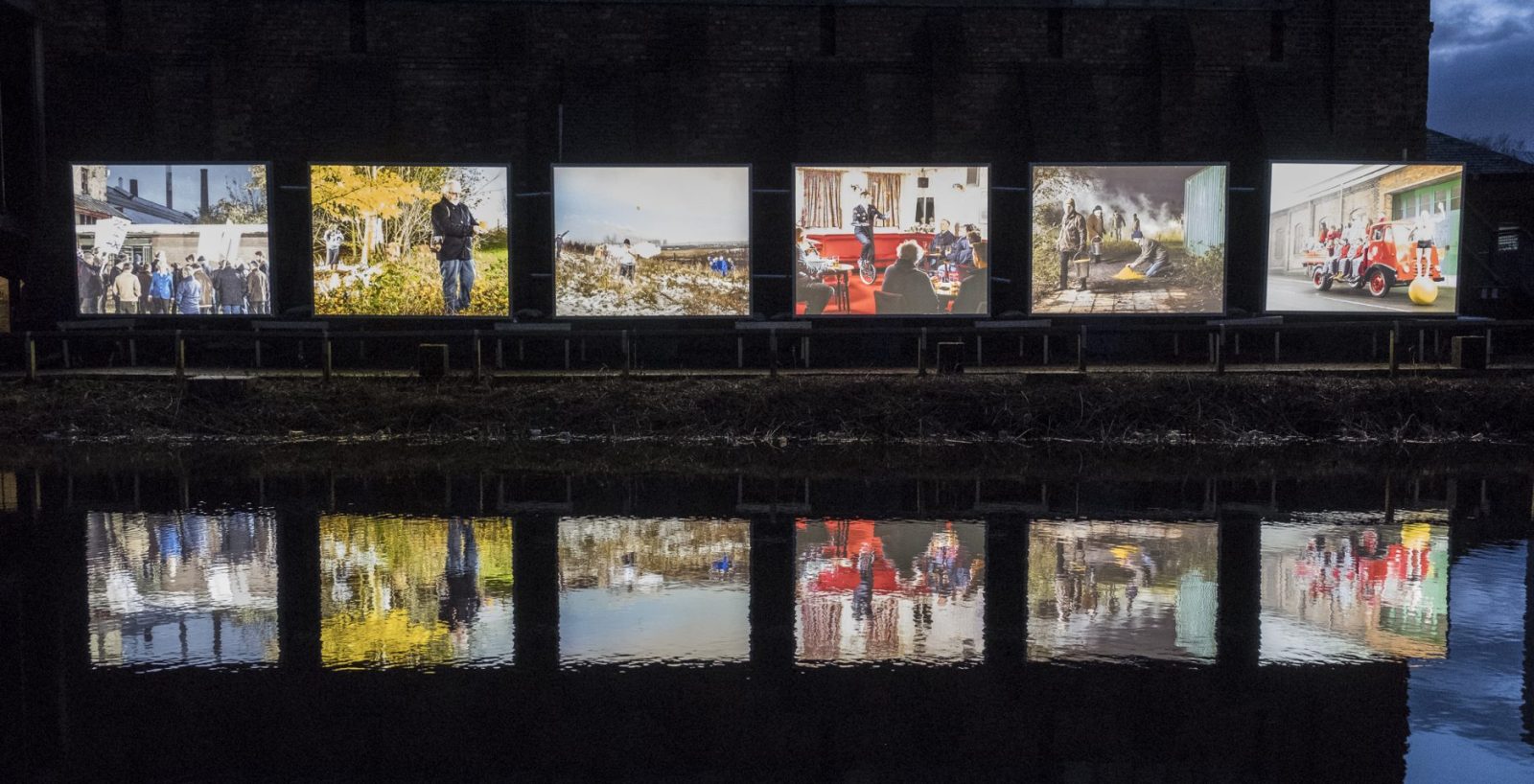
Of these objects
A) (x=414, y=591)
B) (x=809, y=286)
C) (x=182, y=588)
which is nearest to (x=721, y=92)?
(x=809, y=286)

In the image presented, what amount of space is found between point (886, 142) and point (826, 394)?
Result: 955 centimetres

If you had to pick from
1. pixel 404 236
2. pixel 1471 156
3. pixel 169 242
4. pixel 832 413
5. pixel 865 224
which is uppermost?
pixel 1471 156

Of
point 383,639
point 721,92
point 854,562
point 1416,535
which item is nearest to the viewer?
point 383,639

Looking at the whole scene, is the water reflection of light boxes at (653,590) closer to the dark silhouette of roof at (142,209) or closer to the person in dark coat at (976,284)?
the person in dark coat at (976,284)

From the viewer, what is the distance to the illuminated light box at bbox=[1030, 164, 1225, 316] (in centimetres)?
2417

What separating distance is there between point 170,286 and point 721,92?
36.0ft

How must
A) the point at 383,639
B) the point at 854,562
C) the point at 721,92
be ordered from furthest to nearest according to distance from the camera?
1. the point at 721,92
2. the point at 854,562
3. the point at 383,639

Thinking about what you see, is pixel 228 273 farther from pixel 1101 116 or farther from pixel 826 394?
pixel 1101 116

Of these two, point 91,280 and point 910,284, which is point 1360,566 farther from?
point 91,280

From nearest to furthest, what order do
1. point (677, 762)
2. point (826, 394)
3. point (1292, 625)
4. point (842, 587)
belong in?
1. point (677, 762)
2. point (1292, 625)
3. point (842, 587)
4. point (826, 394)

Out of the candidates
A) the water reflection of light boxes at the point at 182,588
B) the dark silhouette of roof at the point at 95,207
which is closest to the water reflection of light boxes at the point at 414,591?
the water reflection of light boxes at the point at 182,588

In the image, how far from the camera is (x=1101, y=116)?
1006 inches

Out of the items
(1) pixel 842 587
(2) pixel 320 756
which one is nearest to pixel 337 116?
(1) pixel 842 587

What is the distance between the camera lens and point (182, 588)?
26.4 ft
